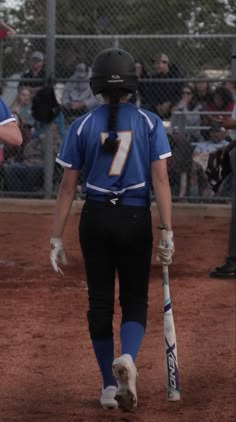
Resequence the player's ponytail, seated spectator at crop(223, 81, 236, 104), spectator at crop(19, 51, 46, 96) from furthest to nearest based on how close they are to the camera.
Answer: spectator at crop(19, 51, 46, 96) → seated spectator at crop(223, 81, 236, 104) → the player's ponytail

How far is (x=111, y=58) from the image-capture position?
210 inches

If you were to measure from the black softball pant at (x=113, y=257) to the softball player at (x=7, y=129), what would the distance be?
495 millimetres

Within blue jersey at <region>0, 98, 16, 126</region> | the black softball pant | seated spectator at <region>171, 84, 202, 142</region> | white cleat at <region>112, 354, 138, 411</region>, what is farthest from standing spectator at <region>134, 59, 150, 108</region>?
white cleat at <region>112, 354, 138, 411</region>

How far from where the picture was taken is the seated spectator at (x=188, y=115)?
13891mm

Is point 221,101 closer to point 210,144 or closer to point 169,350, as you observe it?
point 210,144

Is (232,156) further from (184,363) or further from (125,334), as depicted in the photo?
(125,334)

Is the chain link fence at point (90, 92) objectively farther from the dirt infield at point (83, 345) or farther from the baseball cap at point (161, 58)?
the dirt infield at point (83, 345)

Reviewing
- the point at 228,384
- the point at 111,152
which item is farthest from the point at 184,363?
the point at 111,152

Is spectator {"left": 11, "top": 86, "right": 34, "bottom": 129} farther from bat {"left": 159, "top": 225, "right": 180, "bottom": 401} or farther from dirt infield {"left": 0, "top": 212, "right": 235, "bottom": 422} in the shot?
bat {"left": 159, "top": 225, "right": 180, "bottom": 401}

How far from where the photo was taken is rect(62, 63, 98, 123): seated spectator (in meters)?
13.9

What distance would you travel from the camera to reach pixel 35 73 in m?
14.0

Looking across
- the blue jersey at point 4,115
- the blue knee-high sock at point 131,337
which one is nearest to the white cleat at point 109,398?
the blue knee-high sock at point 131,337

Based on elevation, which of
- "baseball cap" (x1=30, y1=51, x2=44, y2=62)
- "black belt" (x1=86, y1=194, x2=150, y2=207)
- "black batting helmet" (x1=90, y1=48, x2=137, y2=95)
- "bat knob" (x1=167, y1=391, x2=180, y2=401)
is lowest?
"baseball cap" (x1=30, y1=51, x2=44, y2=62)

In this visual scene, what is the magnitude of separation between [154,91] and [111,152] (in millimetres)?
8804
